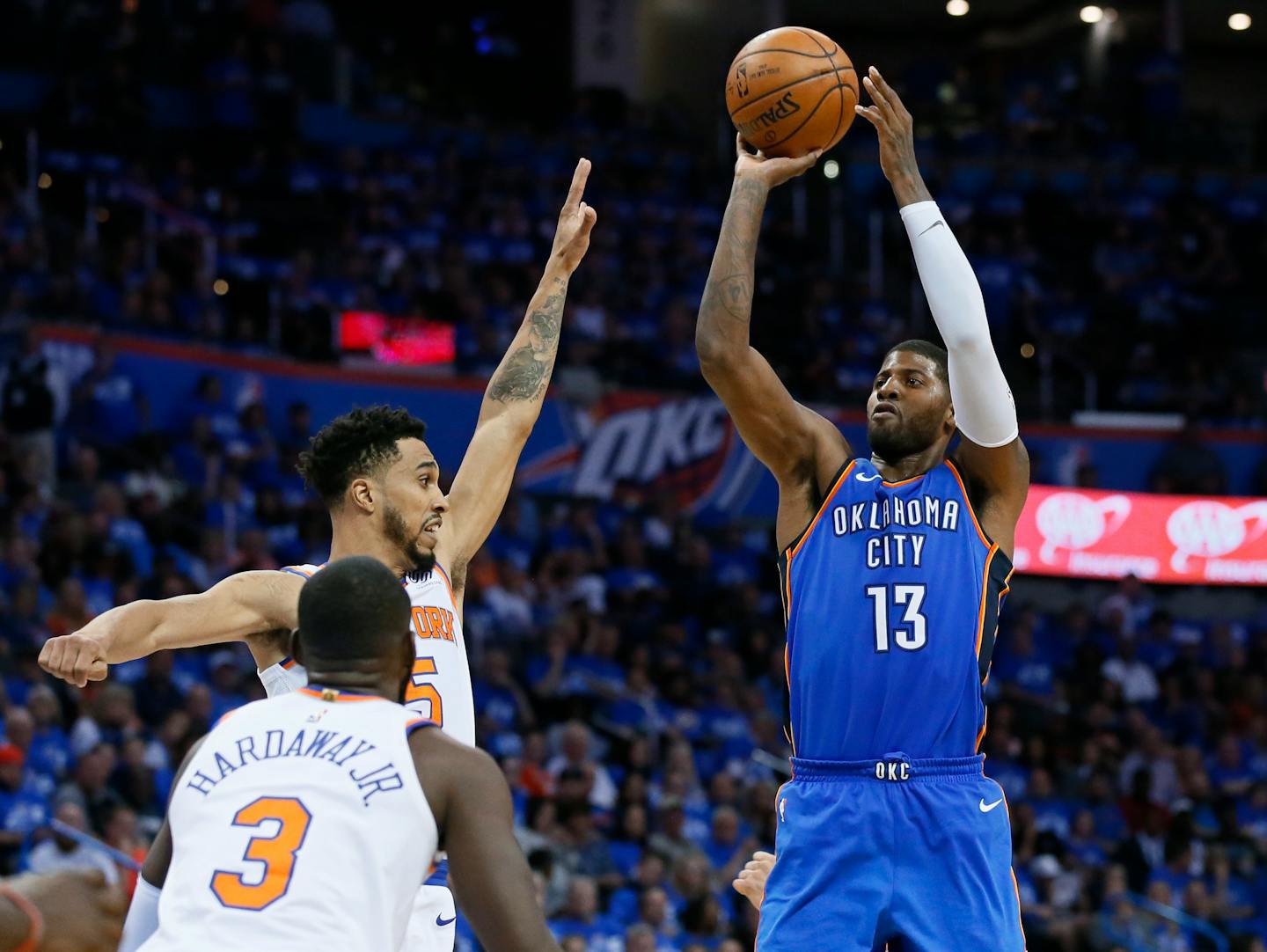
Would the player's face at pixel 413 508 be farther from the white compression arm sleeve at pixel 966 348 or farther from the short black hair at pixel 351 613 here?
the white compression arm sleeve at pixel 966 348

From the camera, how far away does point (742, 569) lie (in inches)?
690

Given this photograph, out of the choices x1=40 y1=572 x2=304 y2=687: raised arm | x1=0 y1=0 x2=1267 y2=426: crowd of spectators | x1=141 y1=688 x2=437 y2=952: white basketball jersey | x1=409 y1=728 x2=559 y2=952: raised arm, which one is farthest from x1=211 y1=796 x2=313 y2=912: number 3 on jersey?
x1=0 y1=0 x2=1267 y2=426: crowd of spectators

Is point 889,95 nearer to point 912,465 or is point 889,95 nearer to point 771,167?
point 771,167

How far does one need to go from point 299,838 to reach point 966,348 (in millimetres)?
2296

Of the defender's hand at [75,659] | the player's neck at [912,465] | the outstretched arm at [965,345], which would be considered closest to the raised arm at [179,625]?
the defender's hand at [75,659]

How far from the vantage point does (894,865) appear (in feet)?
14.8

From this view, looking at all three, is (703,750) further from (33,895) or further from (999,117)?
(999,117)

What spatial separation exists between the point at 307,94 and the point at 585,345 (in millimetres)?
5036

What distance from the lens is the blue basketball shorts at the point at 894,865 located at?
4.44 meters

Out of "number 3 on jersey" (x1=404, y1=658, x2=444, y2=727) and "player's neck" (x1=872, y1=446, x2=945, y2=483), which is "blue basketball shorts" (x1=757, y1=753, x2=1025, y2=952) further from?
"number 3 on jersey" (x1=404, y1=658, x2=444, y2=727)

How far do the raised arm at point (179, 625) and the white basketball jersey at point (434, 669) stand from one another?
0.31 ft

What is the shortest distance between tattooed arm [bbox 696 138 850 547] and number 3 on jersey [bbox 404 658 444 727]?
1.04m

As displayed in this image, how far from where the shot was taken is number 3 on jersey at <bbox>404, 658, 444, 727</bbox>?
4820 millimetres

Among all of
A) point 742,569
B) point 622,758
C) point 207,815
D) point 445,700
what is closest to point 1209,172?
point 742,569
